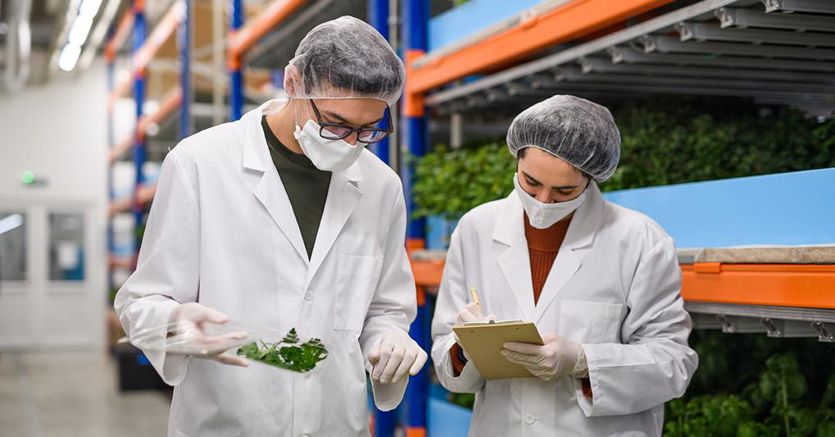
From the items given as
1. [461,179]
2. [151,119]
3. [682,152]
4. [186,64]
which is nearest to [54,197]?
[151,119]

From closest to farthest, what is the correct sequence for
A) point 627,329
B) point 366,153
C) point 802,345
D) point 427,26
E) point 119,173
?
point 366,153, point 627,329, point 802,345, point 427,26, point 119,173

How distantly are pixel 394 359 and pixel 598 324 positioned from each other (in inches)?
27.8

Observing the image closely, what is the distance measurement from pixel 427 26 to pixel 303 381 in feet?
9.62

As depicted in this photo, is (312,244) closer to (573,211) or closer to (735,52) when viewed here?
(573,211)

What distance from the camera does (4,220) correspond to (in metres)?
14.6

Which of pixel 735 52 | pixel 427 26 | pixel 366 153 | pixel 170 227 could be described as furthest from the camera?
pixel 427 26

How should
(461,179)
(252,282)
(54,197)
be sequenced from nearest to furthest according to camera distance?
(252,282), (461,179), (54,197)

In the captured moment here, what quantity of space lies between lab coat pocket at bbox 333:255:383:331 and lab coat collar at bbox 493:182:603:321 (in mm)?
550

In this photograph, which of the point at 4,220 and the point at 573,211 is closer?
the point at 573,211

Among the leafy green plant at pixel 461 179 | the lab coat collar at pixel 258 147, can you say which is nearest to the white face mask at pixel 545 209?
the lab coat collar at pixel 258 147

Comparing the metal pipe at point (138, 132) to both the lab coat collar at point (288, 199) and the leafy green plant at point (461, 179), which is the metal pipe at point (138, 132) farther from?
the lab coat collar at point (288, 199)

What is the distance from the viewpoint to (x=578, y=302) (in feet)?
8.05

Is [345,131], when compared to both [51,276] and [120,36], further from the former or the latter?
[51,276]

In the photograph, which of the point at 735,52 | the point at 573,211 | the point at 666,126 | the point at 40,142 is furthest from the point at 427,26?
the point at 40,142
